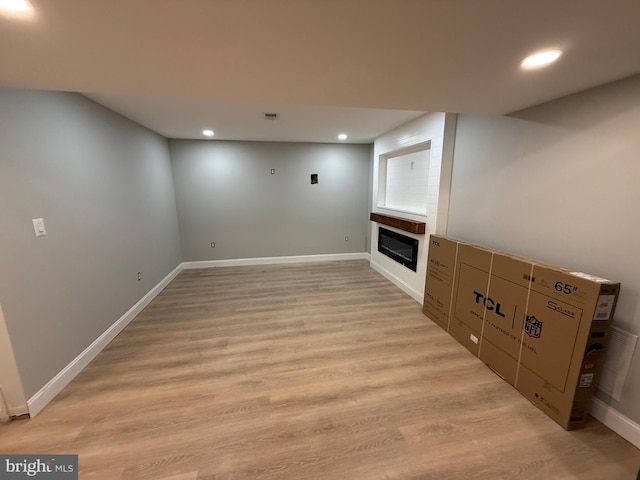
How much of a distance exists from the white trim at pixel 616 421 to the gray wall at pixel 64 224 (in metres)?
3.94

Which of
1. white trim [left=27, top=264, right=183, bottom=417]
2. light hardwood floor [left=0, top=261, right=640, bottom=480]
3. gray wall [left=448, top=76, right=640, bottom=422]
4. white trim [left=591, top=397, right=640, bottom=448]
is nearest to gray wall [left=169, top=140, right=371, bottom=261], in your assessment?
white trim [left=27, top=264, right=183, bottom=417]

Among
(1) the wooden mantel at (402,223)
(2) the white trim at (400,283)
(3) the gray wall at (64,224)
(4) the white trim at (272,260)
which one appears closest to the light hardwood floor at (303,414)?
(3) the gray wall at (64,224)

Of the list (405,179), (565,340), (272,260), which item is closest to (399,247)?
(405,179)

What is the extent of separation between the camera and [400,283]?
13.1ft

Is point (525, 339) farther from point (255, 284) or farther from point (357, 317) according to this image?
point (255, 284)

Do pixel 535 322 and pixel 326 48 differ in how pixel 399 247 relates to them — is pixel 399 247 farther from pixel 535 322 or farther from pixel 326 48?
pixel 326 48

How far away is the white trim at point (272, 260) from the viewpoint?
16.8 ft

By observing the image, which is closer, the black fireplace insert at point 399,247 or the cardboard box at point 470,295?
the cardboard box at point 470,295

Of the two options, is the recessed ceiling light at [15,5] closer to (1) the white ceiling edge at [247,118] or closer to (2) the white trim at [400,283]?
(1) the white ceiling edge at [247,118]

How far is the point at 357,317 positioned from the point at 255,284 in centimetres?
191

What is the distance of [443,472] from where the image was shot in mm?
1422

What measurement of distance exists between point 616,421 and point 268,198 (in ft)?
16.3

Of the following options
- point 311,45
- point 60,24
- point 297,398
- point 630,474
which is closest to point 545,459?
point 630,474

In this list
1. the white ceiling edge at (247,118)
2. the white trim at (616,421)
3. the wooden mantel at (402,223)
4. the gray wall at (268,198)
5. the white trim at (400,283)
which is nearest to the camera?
the white trim at (616,421)
